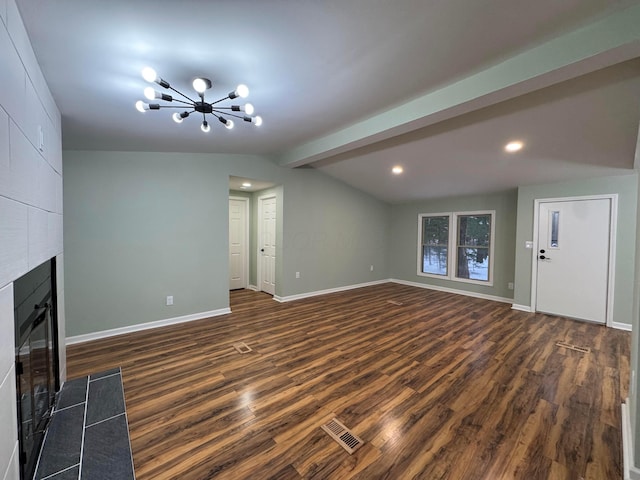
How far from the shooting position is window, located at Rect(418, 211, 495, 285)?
5621mm

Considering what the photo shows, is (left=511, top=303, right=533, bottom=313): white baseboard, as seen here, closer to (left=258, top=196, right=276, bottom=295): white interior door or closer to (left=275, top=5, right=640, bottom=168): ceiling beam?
(left=275, top=5, right=640, bottom=168): ceiling beam

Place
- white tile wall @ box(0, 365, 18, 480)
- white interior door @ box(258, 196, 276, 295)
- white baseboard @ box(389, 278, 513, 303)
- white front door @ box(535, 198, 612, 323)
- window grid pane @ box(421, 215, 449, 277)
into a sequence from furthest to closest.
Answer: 1. window grid pane @ box(421, 215, 449, 277)
2. white interior door @ box(258, 196, 276, 295)
3. white baseboard @ box(389, 278, 513, 303)
4. white front door @ box(535, 198, 612, 323)
5. white tile wall @ box(0, 365, 18, 480)

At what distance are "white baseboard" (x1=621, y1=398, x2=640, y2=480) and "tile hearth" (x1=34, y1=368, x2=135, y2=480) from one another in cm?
273

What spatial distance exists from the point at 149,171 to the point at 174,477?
346cm

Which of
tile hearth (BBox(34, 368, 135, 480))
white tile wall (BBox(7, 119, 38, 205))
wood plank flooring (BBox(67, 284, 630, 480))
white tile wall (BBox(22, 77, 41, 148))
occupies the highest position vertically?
white tile wall (BBox(22, 77, 41, 148))

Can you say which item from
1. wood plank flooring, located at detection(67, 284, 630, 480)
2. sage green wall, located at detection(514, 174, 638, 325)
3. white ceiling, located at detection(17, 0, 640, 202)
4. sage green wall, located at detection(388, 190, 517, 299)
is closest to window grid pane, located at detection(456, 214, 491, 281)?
sage green wall, located at detection(388, 190, 517, 299)

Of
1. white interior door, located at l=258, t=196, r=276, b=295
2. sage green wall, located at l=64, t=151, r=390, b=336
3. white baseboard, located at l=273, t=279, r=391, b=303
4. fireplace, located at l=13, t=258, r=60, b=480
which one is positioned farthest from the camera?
white interior door, located at l=258, t=196, r=276, b=295

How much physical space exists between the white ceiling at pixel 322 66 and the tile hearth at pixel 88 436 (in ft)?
7.82

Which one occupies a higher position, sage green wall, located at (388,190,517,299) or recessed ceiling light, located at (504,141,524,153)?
recessed ceiling light, located at (504,141,524,153)

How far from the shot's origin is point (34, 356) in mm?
1604

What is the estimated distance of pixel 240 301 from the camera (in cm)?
513

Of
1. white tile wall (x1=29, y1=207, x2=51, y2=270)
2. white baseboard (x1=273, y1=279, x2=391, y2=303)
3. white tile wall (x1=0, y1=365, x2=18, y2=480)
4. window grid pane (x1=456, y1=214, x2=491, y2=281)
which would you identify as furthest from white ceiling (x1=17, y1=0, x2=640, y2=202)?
white baseboard (x1=273, y1=279, x2=391, y2=303)

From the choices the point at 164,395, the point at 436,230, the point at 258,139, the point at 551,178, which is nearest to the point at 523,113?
the point at 551,178

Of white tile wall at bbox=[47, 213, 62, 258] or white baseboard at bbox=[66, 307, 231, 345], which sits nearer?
white tile wall at bbox=[47, 213, 62, 258]
